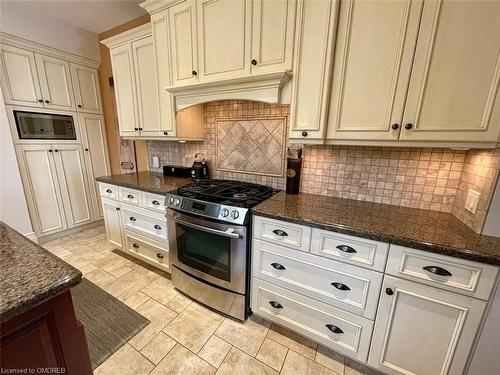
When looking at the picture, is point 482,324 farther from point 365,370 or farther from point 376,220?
point 365,370

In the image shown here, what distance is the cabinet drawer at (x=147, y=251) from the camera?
2.08 meters

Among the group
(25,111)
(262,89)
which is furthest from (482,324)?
(25,111)

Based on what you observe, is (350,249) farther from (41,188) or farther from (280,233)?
(41,188)

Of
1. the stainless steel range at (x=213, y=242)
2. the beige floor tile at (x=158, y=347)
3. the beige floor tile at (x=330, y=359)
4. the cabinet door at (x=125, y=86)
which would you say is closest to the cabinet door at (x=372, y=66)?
the stainless steel range at (x=213, y=242)

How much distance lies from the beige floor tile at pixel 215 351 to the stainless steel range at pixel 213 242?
21cm

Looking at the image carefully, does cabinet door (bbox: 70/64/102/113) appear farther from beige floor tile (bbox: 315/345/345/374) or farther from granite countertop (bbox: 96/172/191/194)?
beige floor tile (bbox: 315/345/345/374)

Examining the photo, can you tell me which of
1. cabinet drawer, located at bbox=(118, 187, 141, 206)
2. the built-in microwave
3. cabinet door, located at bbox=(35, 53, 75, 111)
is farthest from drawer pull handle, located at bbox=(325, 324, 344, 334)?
cabinet door, located at bbox=(35, 53, 75, 111)

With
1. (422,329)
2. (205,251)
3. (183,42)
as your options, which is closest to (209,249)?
(205,251)

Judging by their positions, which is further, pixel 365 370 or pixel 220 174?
pixel 220 174

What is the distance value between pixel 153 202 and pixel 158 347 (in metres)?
1.12

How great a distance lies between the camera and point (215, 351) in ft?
4.76

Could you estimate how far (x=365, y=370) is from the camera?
1362 millimetres

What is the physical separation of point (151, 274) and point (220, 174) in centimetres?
127

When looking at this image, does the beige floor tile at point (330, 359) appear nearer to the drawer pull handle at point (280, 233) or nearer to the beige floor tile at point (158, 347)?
the drawer pull handle at point (280, 233)
